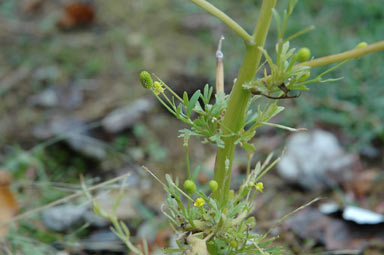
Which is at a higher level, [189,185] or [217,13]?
[217,13]

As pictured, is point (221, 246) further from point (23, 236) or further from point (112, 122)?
point (112, 122)

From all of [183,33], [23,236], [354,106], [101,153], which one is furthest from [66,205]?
[183,33]

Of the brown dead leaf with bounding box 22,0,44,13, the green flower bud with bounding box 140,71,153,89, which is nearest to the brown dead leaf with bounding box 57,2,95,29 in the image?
the brown dead leaf with bounding box 22,0,44,13

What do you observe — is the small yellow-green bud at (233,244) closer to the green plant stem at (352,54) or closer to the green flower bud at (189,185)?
the green flower bud at (189,185)

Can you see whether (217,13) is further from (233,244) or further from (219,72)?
(233,244)

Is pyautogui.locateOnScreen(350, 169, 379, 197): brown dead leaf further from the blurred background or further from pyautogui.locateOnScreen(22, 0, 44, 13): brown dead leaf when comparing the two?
pyautogui.locateOnScreen(22, 0, 44, 13): brown dead leaf

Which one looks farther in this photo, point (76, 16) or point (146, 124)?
point (76, 16)

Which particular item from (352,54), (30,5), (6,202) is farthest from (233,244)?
(30,5)
